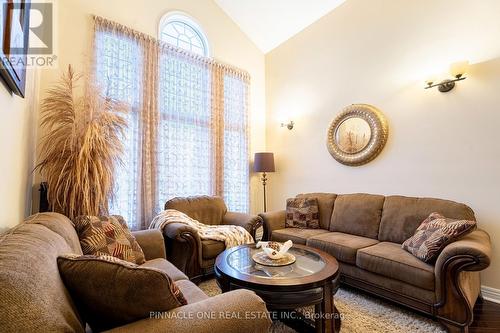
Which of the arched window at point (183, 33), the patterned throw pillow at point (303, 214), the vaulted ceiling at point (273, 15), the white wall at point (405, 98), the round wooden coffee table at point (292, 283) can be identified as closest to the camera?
the round wooden coffee table at point (292, 283)

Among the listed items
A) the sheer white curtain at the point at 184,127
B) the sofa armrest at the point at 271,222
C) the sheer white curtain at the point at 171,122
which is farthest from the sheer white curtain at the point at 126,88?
the sofa armrest at the point at 271,222

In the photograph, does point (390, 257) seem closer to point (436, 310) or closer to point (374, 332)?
point (436, 310)

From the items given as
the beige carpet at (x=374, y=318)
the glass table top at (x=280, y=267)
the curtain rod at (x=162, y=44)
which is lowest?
the beige carpet at (x=374, y=318)

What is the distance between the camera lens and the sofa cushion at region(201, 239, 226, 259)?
2.70 m

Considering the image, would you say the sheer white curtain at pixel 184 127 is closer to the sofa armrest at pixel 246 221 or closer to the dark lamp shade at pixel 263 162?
the sofa armrest at pixel 246 221

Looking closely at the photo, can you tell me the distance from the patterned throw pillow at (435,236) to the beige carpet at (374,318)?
0.47m

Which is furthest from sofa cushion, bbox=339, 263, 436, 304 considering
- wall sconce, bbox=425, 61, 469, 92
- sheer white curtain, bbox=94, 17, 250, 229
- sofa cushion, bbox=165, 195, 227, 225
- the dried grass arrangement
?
the dried grass arrangement

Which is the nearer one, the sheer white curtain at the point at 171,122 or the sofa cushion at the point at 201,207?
the sheer white curtain at the point at 171,122

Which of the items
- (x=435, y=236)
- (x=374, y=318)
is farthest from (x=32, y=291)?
(x=435, y=236)

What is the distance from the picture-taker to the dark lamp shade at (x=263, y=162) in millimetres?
4160

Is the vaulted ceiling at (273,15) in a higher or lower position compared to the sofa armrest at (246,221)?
higher

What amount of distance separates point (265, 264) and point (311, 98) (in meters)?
2.93

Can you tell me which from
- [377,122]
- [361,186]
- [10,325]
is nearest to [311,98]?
[377,122]

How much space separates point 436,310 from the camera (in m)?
1.91
